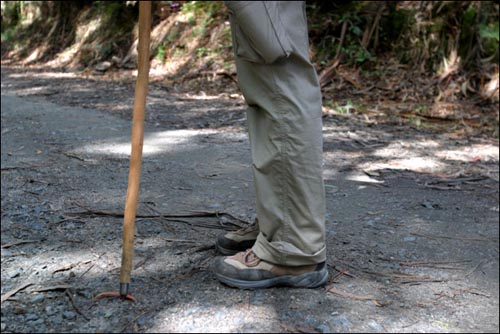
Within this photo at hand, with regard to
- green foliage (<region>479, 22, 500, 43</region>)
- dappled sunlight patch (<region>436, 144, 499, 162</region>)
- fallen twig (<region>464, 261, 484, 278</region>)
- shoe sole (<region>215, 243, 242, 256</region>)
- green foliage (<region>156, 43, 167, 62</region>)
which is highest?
green foliage (<region>479, 22, 500, 43</region>)

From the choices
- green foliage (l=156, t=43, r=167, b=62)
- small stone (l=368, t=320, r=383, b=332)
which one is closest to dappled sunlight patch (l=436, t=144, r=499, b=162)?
small stone (l=368, t=320, r=383, b=332)

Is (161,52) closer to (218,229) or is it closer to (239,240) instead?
(218,229)

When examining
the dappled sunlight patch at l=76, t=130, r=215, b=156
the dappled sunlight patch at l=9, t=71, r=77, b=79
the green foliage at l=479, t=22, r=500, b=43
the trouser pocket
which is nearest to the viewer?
the trouser pocket

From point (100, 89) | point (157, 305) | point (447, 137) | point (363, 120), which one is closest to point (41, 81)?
point (100, 89)

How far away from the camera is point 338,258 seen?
8.40ft

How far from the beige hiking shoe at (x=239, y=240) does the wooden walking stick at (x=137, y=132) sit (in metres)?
0.53

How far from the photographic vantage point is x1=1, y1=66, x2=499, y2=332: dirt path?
2.01m

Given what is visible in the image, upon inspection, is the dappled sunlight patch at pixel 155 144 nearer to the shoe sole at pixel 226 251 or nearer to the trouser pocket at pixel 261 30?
the shoe sole at pixel 226 251

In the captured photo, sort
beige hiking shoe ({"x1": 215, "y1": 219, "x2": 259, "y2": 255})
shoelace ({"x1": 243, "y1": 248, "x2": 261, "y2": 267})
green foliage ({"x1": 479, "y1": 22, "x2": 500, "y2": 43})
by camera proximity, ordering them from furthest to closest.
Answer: green foliage ({"x1": 479, "y1": 22, "x2": 500, "y2": 43}) → beige hiking shoe ({"x1": 215, "y1": 219, "x2": 259, "y2": 255}) → shoelace ({"x1": 243, "y1": 248, "x2": 261, "y2": 267})

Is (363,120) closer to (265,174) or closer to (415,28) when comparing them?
(415,28)

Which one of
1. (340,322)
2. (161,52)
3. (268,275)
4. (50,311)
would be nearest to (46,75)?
(161,52)

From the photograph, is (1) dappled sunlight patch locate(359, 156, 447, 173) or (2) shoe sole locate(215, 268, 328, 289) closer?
(2) shoe sole locate(215, 268, 328, 289)

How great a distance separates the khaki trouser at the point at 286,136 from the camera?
1.96 metres

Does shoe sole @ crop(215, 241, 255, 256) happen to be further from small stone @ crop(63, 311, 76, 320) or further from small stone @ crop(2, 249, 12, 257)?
small stone @ crop(2, 249, 12, 257)
